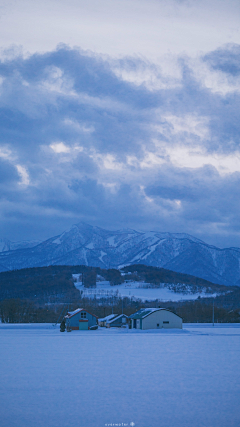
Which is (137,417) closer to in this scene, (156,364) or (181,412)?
(181,412)

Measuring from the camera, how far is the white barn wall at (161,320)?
222 feet

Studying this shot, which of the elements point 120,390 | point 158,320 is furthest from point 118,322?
point 120,390

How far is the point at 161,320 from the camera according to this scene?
6900 cm

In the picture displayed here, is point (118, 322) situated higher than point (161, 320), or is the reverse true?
point (161, 320)

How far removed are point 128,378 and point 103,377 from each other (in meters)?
1.25

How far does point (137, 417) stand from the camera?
45.3 feet

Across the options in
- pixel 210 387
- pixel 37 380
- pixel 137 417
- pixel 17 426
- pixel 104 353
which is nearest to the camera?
pixel 17 426

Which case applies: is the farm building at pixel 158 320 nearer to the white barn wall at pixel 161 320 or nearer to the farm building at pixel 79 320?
the white barn wall at pixel 161 320

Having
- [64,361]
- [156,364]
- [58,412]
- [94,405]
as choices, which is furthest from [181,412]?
[64,361]

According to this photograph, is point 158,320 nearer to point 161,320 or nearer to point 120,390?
point 161,320

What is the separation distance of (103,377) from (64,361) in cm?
645

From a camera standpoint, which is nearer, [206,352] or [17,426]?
[17,426]

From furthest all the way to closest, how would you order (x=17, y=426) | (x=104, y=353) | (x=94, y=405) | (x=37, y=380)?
(x=104, y=353), (x=37, y=380), (x=94, y=405), (x=17, y=426)

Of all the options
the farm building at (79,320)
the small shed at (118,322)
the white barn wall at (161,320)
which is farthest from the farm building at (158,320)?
the small shed at (118,322)
